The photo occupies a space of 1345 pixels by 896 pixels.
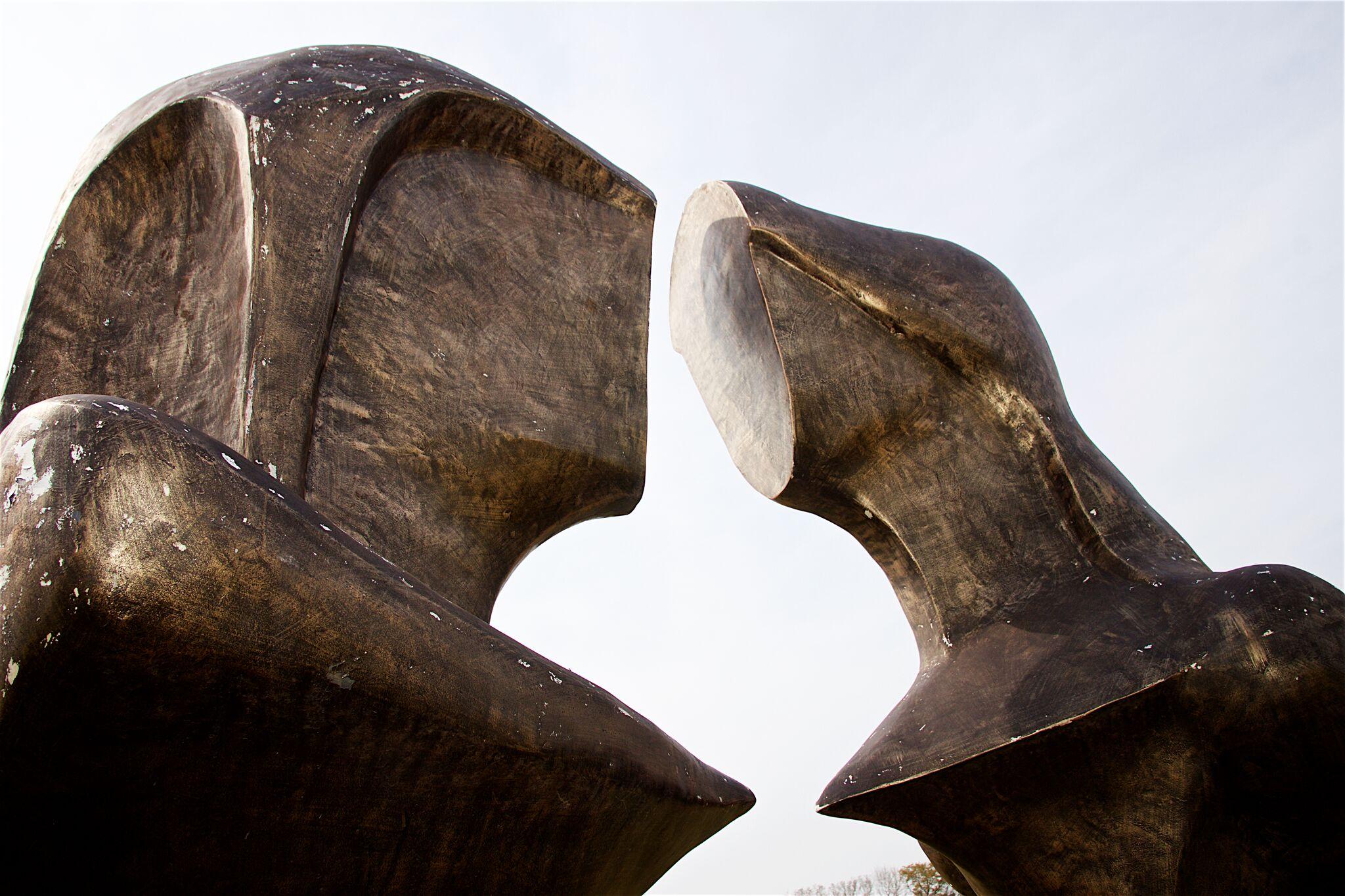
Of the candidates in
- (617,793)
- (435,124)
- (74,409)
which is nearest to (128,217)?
(435,124)

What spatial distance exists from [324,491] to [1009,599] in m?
1.62

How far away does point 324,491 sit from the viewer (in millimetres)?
2385

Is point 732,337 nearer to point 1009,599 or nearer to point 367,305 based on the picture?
point 1009,599

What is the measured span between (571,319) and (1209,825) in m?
1.81

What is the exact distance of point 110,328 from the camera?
9.07 ft

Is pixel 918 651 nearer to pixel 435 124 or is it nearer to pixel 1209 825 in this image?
pixel 1209 825

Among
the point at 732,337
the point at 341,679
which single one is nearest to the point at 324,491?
the point at 341,679

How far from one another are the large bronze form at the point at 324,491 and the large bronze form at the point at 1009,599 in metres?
0.44

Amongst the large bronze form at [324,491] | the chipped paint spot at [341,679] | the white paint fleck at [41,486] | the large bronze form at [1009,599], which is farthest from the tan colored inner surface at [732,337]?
the white paint fleck at [41,486]

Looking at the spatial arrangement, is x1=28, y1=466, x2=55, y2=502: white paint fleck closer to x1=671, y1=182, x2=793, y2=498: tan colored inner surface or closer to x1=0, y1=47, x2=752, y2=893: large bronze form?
x1=0, y1=47, x2=752, y2=893: large bronze form

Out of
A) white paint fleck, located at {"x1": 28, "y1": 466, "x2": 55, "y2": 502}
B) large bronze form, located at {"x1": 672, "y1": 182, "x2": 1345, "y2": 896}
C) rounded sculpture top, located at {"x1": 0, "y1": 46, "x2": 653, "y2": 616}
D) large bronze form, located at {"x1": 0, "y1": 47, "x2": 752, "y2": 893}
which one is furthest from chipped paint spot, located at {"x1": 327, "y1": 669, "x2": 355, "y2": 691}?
large bronze form, located at {"x1": 672, "y1": 182, "x2": 1345, "y2": 896}

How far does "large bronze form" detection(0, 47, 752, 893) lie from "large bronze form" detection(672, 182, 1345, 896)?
1.44ft

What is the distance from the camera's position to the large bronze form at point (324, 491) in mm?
1645

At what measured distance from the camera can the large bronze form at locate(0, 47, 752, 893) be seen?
164cm
